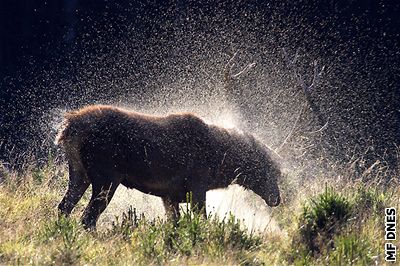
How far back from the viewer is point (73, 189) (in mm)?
9594

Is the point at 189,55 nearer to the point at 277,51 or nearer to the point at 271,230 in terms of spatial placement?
the point at 277,51

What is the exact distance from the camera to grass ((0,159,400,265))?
748 cm

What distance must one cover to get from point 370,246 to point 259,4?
510 inches

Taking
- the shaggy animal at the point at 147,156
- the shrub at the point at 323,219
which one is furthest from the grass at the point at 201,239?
the shaggy animal at the point at 147,156

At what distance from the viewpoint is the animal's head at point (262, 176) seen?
10.6m

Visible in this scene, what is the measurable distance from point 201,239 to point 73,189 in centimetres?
213

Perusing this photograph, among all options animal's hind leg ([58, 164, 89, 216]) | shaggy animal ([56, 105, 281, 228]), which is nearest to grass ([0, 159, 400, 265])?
animal's hind leg ([58, 164, 89, 216])

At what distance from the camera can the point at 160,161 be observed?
9641 millimetres

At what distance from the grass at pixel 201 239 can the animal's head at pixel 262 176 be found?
0.89 meters

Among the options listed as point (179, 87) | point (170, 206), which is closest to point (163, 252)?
point (170, 206)

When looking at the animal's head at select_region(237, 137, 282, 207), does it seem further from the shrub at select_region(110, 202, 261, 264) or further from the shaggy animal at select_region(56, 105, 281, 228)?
the shrub at select_region(110, 202, 261, 264)

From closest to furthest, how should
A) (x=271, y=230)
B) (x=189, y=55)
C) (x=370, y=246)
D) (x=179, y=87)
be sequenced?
(x=370, y=246) < (x=271, y=230) < (x=179, y=87) < (x=189, y=55)

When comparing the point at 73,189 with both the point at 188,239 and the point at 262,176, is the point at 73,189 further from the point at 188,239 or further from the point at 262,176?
the point at 262,176

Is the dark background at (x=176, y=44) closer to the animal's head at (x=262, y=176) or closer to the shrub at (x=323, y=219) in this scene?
the animal's head at (x=262, y=176)
